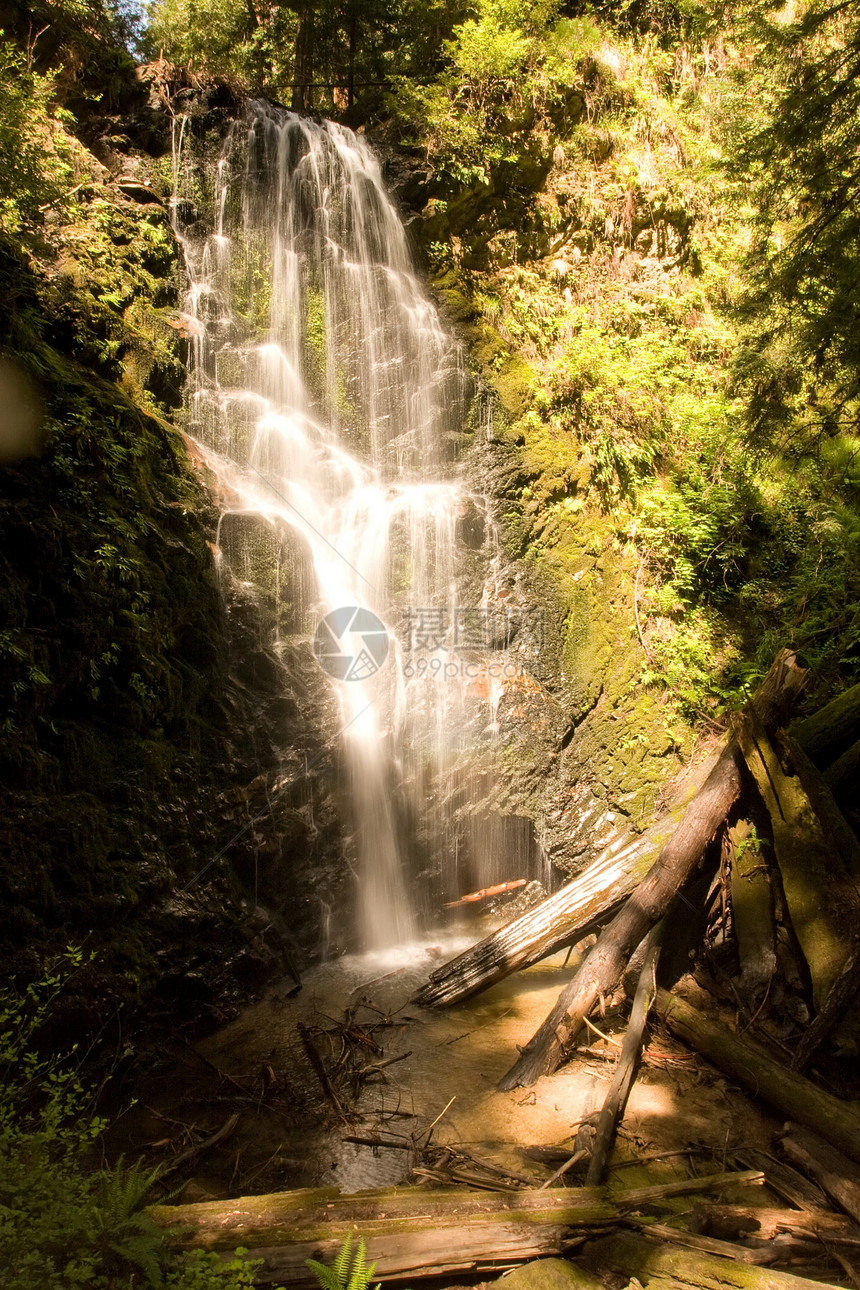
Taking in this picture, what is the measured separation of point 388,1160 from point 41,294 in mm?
7866

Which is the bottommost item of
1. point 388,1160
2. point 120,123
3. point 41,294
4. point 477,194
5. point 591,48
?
point 388,1160

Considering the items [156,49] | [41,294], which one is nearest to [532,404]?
[41,294]

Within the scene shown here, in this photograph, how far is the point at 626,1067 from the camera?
162 inches

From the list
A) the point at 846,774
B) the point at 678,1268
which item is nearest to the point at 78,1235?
the point at 678,1268

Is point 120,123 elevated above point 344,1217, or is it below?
above

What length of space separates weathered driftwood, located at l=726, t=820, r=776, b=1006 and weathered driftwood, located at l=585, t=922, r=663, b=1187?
0.60m

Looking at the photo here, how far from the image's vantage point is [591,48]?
1236 cm

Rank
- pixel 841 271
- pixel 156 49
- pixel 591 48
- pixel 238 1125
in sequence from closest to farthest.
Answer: pixel 238 1125, pixel 841 271, pixel 591 48, pixel 156 49

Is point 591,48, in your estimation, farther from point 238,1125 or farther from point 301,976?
point 238,1125

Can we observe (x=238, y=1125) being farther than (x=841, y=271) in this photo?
Answer: No

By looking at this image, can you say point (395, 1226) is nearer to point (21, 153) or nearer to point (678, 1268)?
point (678, 1268)

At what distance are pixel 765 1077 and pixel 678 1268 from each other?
5.52 feet

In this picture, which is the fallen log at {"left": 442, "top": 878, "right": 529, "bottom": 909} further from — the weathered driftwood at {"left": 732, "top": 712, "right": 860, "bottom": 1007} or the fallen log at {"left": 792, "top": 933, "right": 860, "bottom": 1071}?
the fallen log at {"left": 792, "top": 933, "right": 860, "bottom": 1071}

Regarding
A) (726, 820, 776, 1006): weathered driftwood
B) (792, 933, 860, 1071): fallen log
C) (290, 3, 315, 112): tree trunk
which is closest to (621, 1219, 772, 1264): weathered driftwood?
(792, 933, 860, 1071): fallen log
